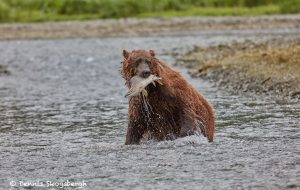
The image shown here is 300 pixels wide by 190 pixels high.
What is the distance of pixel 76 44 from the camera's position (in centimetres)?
3822

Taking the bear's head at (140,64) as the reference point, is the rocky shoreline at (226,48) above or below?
below

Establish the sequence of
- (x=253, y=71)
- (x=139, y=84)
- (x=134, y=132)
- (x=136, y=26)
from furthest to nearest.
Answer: (x=136, y=26)
(x=253, y=71)
(x=134, y=132)
(x=139, y=84)

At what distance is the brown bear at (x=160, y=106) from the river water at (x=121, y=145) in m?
0.20

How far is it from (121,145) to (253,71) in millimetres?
9256

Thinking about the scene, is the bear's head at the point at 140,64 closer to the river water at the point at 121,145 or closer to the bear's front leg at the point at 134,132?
the bear's front leg at the point at 134,132

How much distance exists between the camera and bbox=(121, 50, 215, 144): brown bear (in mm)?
10883

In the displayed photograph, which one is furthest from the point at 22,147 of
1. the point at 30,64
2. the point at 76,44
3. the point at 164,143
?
the point at 76,44

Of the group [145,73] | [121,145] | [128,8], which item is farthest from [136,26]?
[145,73]

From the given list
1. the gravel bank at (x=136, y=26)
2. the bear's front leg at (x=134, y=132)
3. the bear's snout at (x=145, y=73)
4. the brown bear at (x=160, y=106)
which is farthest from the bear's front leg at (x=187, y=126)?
the gravel bank at (x=136, y=26)

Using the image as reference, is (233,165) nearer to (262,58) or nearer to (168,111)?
(168,111)

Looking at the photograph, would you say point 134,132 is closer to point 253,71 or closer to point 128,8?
point 253,71

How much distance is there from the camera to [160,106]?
1091 cm

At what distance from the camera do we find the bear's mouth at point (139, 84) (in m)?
10.4

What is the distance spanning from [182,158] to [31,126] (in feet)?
16.6
